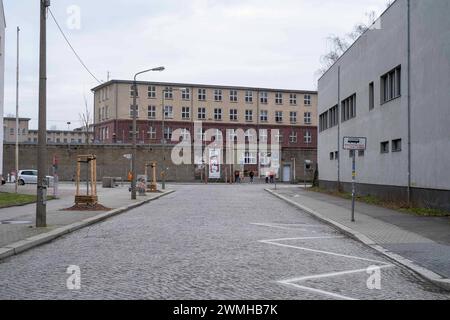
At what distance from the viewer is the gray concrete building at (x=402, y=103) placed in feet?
67.1

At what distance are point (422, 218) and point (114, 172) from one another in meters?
56.5

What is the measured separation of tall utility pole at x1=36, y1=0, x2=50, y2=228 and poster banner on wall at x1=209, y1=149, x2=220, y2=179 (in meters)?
59.5

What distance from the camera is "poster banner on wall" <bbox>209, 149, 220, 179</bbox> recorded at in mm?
74938

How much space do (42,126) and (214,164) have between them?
60.7 metres

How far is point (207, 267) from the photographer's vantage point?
372 inches

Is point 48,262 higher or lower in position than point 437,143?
lower

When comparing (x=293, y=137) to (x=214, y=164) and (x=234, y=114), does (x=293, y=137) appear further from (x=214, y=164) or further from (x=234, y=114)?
(x=214, y=164)

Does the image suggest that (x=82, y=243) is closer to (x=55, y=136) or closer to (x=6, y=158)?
(x=6, y=158)

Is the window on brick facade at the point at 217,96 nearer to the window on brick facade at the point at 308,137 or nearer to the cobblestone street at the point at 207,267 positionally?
the window on brick facade at the point at 308,137

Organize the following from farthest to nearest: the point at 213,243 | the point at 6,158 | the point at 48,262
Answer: the point at 6,158 < the point at 213,243 < the point at 48,262

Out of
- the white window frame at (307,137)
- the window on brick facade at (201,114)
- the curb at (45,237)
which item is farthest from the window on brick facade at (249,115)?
the curb at (45,237)
